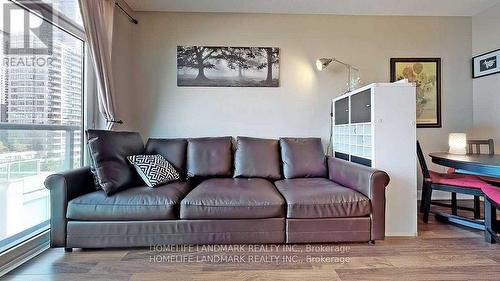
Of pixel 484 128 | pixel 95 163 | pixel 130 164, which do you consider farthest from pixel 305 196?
pixel 484 128

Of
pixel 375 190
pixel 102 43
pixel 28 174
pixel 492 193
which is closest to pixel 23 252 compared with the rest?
pixel 28 174

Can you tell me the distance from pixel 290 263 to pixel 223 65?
2.40 meters

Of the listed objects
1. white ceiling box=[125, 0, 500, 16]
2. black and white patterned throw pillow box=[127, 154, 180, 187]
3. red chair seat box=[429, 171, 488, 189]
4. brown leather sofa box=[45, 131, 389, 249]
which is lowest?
brown leather sofa box=[45, 131, 389, 249]

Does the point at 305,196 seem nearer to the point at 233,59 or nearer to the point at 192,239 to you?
the point at 192,239

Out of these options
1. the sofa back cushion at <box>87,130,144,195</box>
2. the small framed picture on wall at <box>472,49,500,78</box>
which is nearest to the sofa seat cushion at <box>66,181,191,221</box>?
the sofa back cushion at <box>87,130,144,195</box>

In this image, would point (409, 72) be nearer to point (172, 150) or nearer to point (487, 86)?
point (487, 86)

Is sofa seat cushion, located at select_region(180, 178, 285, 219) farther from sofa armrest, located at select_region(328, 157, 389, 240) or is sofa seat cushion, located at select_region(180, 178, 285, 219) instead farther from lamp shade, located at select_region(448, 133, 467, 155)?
lamp shade, located at select_region(448, 133, 467, 155)

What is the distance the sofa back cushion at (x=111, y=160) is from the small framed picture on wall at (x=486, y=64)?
418 cm

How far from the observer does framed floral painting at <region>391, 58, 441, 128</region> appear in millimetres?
3475

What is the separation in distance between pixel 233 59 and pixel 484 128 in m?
3.27

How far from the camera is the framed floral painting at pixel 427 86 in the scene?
137 inches

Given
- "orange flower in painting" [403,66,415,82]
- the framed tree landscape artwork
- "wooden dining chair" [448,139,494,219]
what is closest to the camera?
"wooden dining chair" [448,139,494,219]

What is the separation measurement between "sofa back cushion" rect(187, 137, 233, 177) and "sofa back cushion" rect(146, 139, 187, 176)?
0.06m

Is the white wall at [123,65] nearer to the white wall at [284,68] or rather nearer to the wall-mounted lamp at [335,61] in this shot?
the white wall at [284,68]
